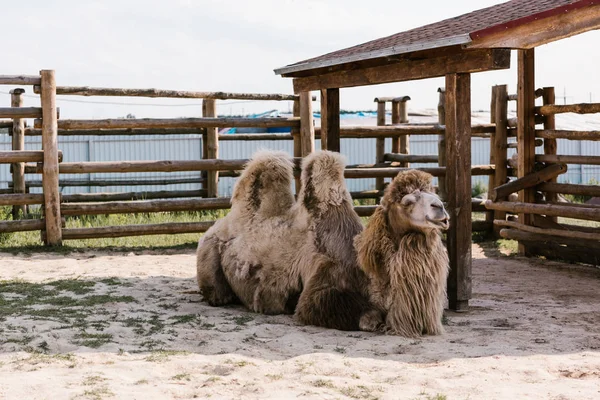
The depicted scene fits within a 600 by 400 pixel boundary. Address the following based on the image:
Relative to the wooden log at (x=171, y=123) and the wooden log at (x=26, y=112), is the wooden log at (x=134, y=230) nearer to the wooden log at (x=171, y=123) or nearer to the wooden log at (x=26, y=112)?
the wooden log at (x=171, y=123)

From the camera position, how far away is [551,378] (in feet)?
16.7

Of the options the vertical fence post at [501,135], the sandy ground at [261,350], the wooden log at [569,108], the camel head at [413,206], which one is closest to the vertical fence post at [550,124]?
the wooden log at [569,108]

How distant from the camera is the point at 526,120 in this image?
1131 cm

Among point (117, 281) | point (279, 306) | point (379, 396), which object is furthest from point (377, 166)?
point (379, 396)

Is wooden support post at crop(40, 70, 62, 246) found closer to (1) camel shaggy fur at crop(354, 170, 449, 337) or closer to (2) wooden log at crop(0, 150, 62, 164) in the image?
(2) wooden log at crop(0, 150, 62, 164)

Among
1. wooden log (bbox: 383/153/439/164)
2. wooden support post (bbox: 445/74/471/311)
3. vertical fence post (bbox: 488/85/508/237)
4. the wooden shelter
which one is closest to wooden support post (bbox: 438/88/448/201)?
wooden log (bbox: 383/153/439/164)

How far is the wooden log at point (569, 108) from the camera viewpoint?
10.2 metres

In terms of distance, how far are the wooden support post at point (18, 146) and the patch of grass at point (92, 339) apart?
8.30m

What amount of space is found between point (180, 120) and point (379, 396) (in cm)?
823

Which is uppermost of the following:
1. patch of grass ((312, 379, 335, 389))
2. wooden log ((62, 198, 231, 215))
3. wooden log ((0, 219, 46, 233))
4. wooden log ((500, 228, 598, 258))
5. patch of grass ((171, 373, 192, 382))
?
wooden log ((62, 198, 231, 215))

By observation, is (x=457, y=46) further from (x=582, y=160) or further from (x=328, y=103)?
(x=582, y=160)

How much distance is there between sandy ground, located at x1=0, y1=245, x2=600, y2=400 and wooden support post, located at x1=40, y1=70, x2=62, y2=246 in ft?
8.67

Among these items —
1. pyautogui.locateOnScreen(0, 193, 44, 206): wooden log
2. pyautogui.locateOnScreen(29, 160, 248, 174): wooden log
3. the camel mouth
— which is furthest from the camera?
pyautogui.locateOnScreen(29, 160, 248, 174): wooden log

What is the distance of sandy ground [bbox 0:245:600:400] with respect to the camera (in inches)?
189
